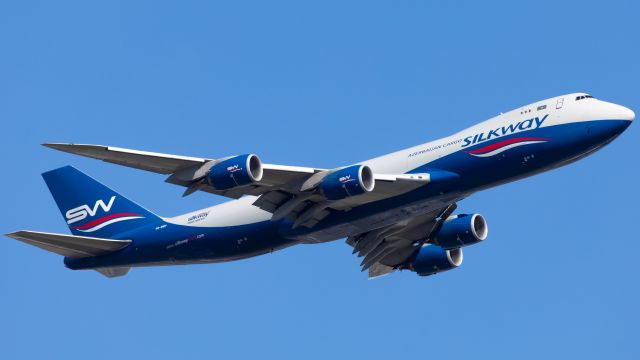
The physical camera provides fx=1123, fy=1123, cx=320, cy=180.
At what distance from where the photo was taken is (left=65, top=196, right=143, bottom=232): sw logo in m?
56.9

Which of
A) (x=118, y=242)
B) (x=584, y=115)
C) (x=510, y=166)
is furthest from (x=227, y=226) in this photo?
(x=584, y=115)

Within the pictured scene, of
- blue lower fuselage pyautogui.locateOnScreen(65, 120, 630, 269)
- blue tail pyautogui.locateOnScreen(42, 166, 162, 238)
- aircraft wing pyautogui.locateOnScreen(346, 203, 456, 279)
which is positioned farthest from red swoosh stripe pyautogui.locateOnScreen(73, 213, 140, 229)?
aircraft wing pyautogui.locateOnScreen(346, 203, 456, 279)

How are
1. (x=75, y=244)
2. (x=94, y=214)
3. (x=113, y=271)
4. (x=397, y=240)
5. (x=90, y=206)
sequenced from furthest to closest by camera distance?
1. (x=90, y=206)
2. (x=94, y=214)
3. (x=397, y=240)
4. (x=113, y=271)
5. (x=75, y=244)

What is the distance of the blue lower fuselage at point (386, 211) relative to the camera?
155 feet

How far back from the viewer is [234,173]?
4581cm

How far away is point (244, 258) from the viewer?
5331 cm

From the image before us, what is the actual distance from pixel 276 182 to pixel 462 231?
10.7 metres

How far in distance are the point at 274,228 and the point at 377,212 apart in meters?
5.23

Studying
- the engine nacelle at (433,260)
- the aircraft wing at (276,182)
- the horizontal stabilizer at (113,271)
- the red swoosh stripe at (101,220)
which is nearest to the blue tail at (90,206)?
the red swoosh stripe at (101,220)

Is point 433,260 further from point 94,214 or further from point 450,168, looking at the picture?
point 94,214

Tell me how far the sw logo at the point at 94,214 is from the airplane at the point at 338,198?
0.19 feet

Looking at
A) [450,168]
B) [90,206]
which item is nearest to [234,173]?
[450,168]

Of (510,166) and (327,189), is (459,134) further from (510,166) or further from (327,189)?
(327,189)

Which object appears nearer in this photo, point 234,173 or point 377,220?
point 234,173
